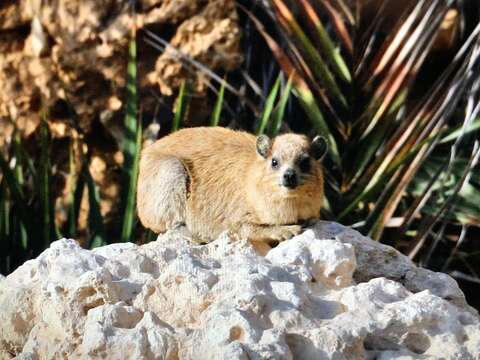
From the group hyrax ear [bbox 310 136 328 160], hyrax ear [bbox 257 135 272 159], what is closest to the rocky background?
hyrax ear [bbox 257 135 272 159]

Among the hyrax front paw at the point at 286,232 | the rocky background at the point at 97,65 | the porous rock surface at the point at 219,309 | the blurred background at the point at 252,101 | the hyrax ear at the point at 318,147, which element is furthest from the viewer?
the rocky background at the point at 97,65

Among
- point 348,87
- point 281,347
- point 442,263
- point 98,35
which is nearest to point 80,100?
point 98,35

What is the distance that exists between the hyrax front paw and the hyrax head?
0.67ft

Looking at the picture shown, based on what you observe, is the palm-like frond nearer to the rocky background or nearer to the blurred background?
the blurred background

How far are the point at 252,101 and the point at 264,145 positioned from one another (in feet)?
11.6

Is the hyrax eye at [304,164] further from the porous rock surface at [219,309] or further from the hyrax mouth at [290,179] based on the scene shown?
the porous rock surface at [219,309]

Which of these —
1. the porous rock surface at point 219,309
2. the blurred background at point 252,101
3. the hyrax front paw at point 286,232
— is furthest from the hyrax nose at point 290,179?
the blurred background at point 252,101

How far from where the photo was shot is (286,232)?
5289mm

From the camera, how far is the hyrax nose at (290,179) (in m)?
5.28

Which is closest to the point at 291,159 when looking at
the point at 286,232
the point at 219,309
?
the point at 286,232

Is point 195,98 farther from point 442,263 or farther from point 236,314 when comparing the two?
point 236,314

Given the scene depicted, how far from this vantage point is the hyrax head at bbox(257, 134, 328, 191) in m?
5.31

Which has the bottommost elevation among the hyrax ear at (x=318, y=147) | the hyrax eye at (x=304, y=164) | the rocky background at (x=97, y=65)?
the rocky background at (x=97, y=65)

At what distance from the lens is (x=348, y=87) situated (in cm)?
798
